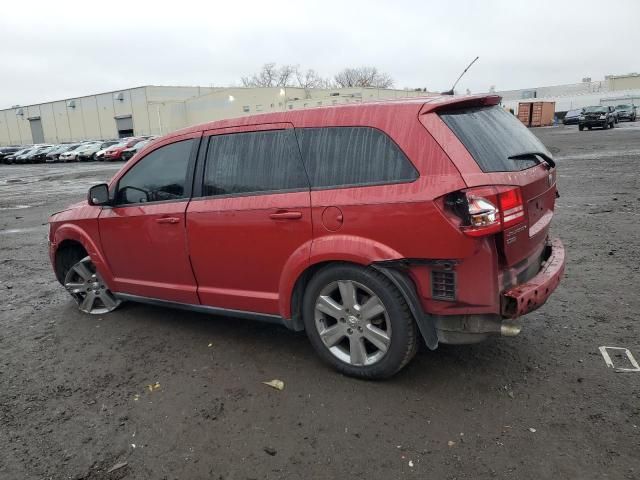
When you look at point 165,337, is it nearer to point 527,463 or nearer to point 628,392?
point 527,463

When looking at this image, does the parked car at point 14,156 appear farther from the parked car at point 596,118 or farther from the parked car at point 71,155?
the parked car at point 596,118

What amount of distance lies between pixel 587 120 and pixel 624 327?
1530 inches

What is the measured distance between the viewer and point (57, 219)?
514 centimetres

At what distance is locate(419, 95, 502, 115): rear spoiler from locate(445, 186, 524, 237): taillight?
587mm

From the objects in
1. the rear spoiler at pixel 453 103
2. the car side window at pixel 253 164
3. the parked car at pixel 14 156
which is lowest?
the parked car at pixel 14 156

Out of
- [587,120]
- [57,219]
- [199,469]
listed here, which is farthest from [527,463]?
[587,120]

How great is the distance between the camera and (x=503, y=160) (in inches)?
122

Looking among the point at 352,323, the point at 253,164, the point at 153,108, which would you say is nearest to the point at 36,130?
the point at 153,108

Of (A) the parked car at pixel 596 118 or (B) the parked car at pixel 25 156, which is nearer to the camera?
(A) the parked car at pixel 596 118

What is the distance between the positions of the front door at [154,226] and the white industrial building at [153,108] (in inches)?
2008

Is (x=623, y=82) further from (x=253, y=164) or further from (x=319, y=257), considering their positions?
(x=319, y=257)

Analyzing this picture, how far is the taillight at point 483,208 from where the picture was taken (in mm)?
2824

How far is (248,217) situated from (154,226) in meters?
1.03

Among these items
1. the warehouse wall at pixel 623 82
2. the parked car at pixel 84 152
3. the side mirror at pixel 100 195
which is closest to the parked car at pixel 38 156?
the parked car at pixel 84 152
